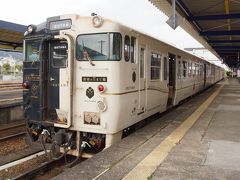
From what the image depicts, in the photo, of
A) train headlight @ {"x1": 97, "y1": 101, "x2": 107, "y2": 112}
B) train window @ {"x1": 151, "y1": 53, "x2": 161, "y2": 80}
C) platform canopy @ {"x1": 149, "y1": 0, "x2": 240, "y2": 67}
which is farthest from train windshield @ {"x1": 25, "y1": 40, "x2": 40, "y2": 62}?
platform canopy @ {"x1": 149, "y1": 0, "x2": 240, "y2": 67}

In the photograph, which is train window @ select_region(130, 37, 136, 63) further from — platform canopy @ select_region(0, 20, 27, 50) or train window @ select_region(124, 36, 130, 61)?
platform canopy @ select_region(0, 20, 27, 50)

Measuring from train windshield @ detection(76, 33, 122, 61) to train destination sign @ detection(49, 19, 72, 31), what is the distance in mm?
386

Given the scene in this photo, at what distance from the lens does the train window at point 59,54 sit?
666 centimetres

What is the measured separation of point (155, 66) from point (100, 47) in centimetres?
282

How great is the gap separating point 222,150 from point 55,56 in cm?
383

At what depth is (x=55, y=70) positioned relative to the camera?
6.74 meters

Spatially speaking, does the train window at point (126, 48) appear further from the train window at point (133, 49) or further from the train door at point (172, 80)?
the train door at point (172, 80)

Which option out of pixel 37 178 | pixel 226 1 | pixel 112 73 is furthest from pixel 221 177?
pixel 226 1

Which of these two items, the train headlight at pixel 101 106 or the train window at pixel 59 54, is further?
the train window at pixel 59 54

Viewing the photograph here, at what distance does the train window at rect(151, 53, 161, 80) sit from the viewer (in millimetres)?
8430

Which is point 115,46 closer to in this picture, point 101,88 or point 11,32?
point 101,88

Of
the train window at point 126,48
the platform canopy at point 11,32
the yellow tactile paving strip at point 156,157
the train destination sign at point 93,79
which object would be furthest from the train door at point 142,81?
the platform canopy at point 11,32

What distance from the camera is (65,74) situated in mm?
6543

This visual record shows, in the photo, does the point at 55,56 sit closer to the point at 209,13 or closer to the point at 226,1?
the point at 226,1
